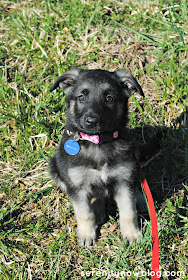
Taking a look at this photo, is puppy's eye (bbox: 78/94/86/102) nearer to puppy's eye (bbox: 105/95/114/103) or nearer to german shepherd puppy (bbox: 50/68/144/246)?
german shepherd puppy (bbox: 50/68/144/246)

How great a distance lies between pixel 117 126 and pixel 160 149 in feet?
4.82

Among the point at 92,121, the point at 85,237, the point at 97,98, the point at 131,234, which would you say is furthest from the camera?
the point at 85,237

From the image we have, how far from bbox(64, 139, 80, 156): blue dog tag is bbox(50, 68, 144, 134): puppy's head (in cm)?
14

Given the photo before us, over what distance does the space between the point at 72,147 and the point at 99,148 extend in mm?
290

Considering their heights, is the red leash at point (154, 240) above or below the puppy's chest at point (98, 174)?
below

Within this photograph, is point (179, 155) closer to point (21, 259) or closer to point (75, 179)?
point (75, 179)

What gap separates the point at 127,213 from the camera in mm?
3764

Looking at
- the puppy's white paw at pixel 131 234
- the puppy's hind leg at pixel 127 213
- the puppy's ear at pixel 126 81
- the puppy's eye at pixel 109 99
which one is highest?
the puppy's ear at pixel 126 81

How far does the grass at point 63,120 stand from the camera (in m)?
3.82

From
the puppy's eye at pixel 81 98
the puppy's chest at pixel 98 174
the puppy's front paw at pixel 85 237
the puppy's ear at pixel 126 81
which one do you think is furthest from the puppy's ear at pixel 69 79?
the puppy's front paw at pixel 85 237

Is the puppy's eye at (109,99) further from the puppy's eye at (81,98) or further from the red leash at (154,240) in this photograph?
the red leash at (154,240)

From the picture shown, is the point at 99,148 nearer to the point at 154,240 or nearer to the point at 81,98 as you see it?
the point at 81,98

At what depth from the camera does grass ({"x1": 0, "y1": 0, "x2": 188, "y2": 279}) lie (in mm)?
3818

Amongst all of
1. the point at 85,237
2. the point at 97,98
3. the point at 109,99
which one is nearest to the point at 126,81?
the point at 109,99
